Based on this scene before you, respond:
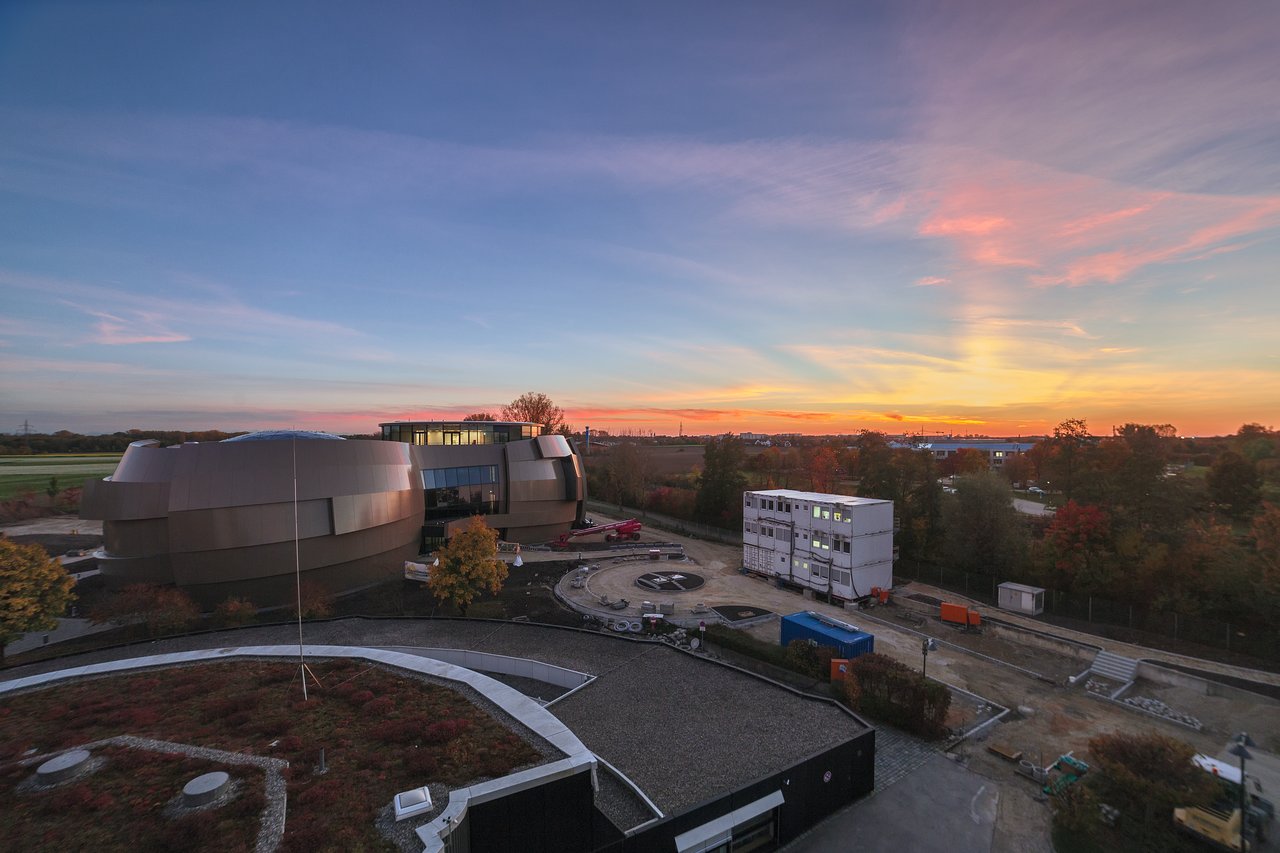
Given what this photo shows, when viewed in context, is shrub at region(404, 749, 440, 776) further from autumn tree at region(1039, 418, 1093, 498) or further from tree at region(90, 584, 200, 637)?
autumn tree at region(1039, 418, 1093, 498)

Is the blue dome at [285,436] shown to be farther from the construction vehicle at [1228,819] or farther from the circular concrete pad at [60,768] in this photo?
the construction vehicle at [1228,819]

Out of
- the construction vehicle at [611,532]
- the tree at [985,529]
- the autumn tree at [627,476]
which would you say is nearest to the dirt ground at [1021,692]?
the tree at [985,529]

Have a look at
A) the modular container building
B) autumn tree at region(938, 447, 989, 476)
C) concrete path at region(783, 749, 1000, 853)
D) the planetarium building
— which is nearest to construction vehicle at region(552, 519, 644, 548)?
the planetarium building

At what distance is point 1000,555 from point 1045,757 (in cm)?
2618

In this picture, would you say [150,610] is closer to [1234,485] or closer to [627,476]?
[627,476]

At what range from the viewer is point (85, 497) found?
3525 cm

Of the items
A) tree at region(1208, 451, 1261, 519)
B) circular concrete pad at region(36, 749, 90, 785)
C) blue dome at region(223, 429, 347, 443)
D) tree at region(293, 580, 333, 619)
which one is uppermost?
blue dome at region(223, 429, 347, 443)

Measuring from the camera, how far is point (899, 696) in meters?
22.1

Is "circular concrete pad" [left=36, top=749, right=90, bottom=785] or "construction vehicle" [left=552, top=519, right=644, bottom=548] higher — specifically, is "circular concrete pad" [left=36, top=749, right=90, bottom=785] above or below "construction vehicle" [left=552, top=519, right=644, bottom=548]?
above

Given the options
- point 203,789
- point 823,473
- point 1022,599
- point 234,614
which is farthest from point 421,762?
point 823,473

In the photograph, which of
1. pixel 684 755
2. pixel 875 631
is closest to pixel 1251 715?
pixel 875 631

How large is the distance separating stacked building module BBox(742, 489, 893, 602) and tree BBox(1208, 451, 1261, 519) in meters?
32.0

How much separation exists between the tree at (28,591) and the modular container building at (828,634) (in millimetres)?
39946

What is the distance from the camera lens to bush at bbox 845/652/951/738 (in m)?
21.6
